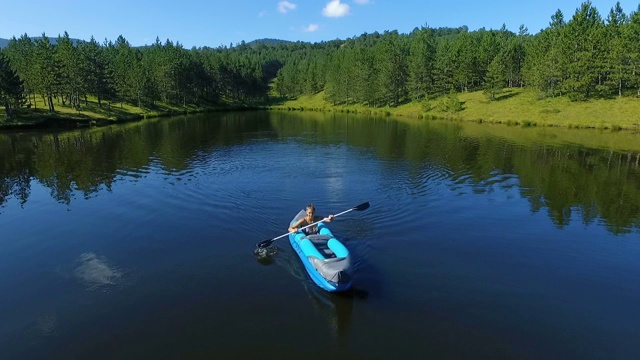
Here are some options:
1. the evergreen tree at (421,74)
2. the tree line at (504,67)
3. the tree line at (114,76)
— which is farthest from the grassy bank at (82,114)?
the evergreen tree at (421,74)

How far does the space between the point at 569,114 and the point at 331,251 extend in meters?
73.3

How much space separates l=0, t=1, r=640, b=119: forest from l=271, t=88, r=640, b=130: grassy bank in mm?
3151

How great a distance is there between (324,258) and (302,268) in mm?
2046

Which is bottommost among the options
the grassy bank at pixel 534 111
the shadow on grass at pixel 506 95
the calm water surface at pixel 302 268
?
the calm water surface at pixel 302 268

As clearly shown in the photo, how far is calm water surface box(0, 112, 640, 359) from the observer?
1408cm

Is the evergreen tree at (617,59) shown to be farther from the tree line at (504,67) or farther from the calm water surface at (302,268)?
the calm water surface at (302,268)

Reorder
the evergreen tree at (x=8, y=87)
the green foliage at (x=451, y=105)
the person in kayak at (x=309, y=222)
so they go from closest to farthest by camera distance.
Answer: the person in kayak at (x=309, y=222), the evergreen tree at (x=8, y=87), the green foliage at (x=451, y=105)

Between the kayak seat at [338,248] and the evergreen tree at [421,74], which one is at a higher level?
the evergreen tree at [421,74]

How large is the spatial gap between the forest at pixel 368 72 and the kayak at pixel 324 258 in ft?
241

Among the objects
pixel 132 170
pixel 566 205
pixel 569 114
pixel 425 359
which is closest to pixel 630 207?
pixel 566 205

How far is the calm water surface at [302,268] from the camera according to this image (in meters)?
14.1

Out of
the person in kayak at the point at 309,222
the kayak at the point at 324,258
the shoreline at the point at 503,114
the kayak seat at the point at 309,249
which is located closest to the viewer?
the kayak at the point at 324,258

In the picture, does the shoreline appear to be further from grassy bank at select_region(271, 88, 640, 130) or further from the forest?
the forest

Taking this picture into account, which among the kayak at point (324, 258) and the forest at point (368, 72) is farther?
the forest at point (368, 72)
